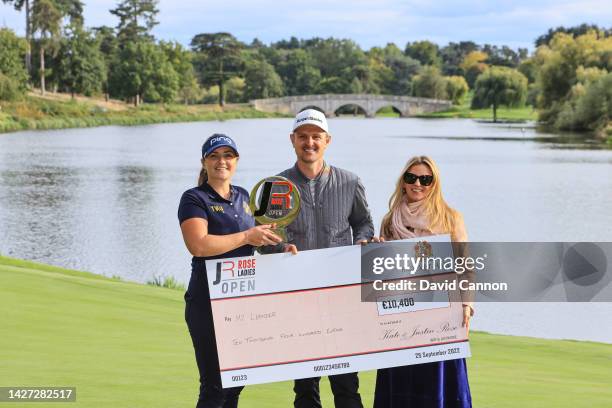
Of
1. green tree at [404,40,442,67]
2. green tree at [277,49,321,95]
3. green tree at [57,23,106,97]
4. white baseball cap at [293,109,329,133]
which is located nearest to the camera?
white baseball cap at [293,109,329,133]

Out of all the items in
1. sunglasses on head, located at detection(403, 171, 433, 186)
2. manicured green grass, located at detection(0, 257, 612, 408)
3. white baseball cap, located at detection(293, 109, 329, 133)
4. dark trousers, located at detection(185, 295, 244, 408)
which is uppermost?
white baseball cap, located at detection(293, 109, 329, 133)

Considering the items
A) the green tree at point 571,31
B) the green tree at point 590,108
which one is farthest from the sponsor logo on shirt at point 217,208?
the green tree at point 571,31

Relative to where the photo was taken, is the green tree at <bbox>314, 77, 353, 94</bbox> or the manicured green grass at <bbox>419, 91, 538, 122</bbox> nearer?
the manicured green grass at <bbox>419, 91, 538, 122</bbox>

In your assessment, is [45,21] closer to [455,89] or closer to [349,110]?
[349,110]

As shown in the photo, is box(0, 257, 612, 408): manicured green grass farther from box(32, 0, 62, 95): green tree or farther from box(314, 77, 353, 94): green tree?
box(314, 77, 353, 94): green tree

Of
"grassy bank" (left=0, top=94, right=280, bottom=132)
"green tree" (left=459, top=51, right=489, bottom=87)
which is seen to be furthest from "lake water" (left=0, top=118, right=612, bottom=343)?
"green tree" (left=459, top=51, right=489, bottom=87)

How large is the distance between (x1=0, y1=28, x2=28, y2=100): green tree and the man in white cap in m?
68.3

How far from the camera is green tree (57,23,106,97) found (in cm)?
8481

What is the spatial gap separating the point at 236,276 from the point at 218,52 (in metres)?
121

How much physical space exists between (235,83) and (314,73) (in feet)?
69.1

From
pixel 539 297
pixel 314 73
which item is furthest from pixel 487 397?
pixel 314 73

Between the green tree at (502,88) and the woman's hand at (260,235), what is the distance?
86876 mm

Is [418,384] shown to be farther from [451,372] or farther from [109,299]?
[109,299]

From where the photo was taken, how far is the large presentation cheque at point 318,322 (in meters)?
4.00
